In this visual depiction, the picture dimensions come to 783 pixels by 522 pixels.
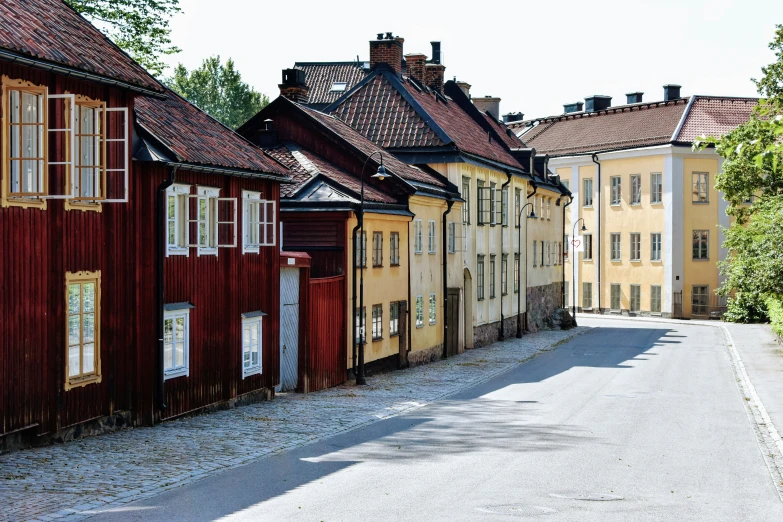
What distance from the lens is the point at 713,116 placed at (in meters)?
72.2

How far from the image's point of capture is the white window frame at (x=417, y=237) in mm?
37219

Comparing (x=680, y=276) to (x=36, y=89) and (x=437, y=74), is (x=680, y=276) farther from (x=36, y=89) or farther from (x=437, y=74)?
(x=36, y=89)

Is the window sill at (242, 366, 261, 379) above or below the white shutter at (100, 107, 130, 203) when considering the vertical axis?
below

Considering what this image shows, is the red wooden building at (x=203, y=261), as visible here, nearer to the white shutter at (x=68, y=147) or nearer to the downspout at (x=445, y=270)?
the white shutter at (x=68, y=147)

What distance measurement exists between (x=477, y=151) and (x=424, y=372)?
42.6ft

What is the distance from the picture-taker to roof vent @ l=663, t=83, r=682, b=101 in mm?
78812

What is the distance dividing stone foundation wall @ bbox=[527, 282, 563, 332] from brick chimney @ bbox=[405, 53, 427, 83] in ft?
41.9

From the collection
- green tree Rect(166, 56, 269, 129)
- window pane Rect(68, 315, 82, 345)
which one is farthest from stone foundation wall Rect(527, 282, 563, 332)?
green tree Rect(166, 56, 269, 129)

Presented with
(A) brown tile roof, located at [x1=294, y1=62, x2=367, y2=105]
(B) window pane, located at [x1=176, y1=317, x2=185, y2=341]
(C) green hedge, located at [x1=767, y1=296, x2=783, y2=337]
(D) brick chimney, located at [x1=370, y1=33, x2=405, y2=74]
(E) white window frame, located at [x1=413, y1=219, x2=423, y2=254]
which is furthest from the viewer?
(A) brown tile roof, located at [x1=294, y1=62, x2=367, y2=105]

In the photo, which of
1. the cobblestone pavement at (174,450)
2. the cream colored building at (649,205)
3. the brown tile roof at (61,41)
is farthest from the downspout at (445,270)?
the cream colored building at (649,205)

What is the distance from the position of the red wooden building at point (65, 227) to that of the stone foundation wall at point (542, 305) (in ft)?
126

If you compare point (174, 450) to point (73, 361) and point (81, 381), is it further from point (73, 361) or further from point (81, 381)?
point (73, 361)

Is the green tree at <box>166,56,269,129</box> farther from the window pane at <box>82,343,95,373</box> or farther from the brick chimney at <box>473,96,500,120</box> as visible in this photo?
the window pane at <box>82,343,95,373</box>

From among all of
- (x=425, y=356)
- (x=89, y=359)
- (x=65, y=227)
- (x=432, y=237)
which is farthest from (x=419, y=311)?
(x=65, y=227)
